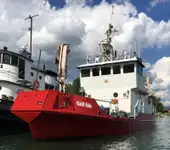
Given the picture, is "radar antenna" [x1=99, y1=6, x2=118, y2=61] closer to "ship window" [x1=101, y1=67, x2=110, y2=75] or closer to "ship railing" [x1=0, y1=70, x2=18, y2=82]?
"ship window" [x1=101, y1=67, x2=110, y2=75]

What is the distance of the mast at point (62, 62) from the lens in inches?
595

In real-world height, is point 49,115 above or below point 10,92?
below

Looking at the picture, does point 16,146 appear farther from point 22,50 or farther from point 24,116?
point 22,50

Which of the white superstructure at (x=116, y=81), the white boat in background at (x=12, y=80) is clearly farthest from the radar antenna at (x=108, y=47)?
the white boat in background at (x=12, y=80)

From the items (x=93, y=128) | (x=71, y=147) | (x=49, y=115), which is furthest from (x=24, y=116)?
(x=93, y=128)

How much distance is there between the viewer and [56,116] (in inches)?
537

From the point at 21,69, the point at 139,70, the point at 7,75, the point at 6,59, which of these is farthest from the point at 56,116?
the point at 139,70

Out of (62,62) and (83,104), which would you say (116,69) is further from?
(83,104)

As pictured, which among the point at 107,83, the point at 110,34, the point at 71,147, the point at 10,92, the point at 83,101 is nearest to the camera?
the point at 71,147

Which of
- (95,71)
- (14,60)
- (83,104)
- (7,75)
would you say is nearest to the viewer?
(83,104)

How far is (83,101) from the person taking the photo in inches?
592

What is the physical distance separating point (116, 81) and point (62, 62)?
6205 mm

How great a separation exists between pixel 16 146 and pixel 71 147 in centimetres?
262

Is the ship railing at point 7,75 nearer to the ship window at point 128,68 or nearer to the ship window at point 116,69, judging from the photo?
the ship window at point 116,69
